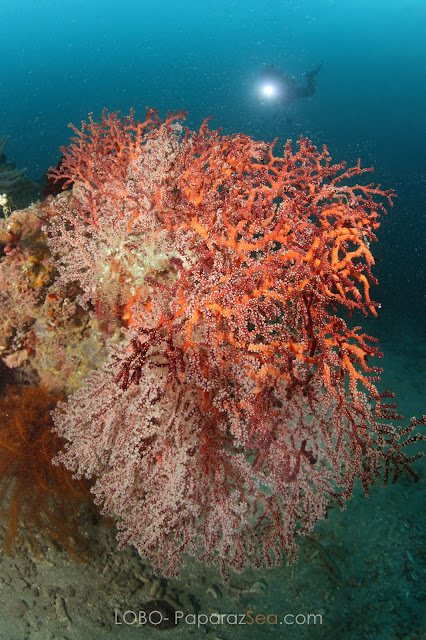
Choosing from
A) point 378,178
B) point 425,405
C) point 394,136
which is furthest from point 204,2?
point 425,405

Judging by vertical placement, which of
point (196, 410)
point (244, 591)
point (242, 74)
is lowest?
point (244, 591)

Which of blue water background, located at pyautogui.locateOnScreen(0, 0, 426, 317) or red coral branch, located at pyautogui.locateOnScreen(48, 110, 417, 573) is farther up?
blue water background, located at pyautogui.locateOnScreen(0, 0, 426, 317)

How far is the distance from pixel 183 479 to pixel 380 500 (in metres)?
3.67

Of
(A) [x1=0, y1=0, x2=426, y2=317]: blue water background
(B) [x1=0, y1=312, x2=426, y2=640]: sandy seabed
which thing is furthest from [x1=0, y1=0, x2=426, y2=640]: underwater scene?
(A) [x1=0, y1=0, x2=426, y2=317]: blue water background

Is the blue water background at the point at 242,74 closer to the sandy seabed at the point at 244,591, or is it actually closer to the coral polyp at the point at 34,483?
the sandy seabed at the point at 244,591

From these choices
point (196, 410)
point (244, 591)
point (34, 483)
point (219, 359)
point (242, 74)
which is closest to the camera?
point (219, 359)

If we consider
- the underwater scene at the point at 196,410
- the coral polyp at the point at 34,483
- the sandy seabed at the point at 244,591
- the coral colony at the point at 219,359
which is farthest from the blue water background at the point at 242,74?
the coral polyp at the point at 34,483

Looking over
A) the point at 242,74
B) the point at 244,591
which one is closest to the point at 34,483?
the point at 244,591

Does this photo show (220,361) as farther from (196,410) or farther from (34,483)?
(34,483)

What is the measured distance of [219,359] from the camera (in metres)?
2.54

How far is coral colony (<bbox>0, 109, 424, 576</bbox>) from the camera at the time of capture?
2.51 m

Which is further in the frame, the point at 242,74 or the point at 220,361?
the point at 242,74

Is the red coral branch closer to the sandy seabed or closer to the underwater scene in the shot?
the underwater scene

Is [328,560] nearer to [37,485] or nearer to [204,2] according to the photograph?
[37,485]
